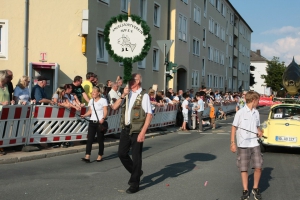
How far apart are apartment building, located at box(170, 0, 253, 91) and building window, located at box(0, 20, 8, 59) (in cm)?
1690

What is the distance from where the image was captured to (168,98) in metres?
22.2

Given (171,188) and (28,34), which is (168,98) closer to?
(28,34)

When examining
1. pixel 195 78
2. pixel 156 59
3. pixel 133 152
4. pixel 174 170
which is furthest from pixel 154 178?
pixel 195 78

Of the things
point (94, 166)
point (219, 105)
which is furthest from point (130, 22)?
point (219, 105)

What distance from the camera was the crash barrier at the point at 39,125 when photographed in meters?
11.0

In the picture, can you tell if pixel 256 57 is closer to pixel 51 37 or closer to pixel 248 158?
pixel 51 37

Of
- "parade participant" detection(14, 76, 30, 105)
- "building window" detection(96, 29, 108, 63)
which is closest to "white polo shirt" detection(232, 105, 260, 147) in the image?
"parade participant" detection(14, 76, 30, 105)

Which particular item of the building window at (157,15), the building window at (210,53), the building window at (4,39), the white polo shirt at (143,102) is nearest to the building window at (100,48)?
the building window at (4,39)

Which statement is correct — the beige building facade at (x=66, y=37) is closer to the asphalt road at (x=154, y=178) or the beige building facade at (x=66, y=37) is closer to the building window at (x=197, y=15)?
the asphalt road at (x=154, y=178)

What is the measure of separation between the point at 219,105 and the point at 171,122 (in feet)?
38.9

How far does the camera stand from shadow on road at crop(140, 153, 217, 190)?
28.1 ft

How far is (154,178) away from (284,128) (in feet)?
20.2

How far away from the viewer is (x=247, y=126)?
293 inches

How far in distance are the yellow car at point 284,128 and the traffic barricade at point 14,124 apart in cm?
705
